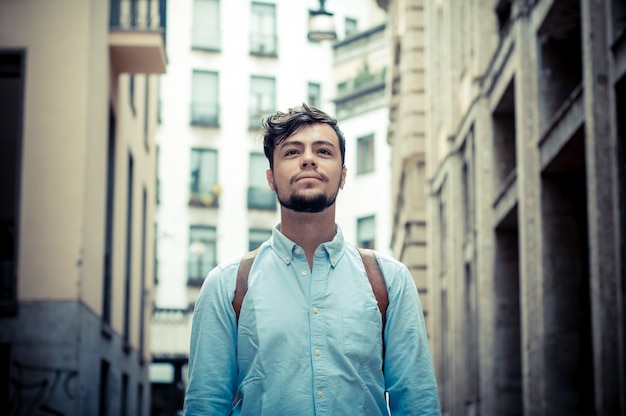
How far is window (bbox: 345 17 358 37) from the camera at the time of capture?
187 feet

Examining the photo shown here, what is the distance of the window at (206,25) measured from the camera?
5475 cm

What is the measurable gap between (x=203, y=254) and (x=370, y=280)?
48.8 metres

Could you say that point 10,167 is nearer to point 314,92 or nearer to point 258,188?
point 258,188

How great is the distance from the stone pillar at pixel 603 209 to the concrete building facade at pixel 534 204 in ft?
0.05

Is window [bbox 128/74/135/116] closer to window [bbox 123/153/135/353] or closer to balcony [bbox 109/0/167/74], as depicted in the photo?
window [bbox 123/153/135/353]

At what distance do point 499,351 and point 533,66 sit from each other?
5.92 meters

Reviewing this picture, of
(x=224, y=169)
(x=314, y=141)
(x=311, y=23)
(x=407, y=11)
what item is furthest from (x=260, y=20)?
(x=314, y=141)

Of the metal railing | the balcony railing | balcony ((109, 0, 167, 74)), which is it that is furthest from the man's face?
the balcony railing

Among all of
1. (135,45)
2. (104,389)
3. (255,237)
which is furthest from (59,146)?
(255,237)

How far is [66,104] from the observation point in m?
18.0

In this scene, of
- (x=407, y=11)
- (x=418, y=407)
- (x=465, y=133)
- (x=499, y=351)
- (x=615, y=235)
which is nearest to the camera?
(x=418, y=407)

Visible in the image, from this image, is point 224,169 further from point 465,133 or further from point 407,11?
point 465,133

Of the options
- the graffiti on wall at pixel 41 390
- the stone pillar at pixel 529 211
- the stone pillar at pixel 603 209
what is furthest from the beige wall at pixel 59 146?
the stone pillar at pixel 603 209

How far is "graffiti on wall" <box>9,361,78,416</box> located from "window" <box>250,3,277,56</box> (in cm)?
3918
